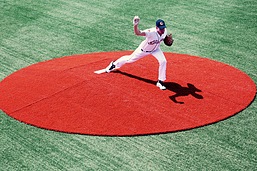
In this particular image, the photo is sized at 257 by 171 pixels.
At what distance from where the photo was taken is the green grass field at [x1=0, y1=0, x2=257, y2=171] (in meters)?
6.74

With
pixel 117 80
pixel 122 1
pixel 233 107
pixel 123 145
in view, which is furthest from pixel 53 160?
pixel 122 1

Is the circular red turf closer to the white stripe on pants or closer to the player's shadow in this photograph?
the player's shadow

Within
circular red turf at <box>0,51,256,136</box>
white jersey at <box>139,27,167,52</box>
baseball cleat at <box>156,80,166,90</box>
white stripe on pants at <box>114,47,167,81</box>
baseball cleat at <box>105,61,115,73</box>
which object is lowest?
circular red turf at <box>0,51,256,136</box>

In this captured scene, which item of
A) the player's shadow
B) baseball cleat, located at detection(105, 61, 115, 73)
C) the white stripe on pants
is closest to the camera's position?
the player's shadow

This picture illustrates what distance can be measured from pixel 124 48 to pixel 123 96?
3.04 meters

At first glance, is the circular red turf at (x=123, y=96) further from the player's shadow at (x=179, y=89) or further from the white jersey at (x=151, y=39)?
the white jersey at (x=151, y=39)

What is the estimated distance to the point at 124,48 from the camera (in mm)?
11367

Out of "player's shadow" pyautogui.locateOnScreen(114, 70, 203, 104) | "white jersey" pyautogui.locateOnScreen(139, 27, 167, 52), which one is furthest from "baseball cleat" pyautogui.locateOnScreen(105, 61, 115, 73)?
"white jersey" pyautogui.locateOnScreen(139, 27, 167, 52)

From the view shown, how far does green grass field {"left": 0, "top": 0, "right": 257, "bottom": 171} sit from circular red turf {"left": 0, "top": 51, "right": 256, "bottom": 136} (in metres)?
0.27

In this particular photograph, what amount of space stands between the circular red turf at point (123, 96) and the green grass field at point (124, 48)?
10.4 inches

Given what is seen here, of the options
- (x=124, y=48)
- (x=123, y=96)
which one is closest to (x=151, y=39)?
(x=123, y=96)

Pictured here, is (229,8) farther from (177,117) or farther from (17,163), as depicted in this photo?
(17,163)

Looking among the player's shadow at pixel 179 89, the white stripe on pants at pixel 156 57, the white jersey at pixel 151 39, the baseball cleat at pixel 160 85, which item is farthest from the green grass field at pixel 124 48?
the white jersey at pixel 151 39

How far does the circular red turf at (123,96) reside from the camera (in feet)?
25.4
